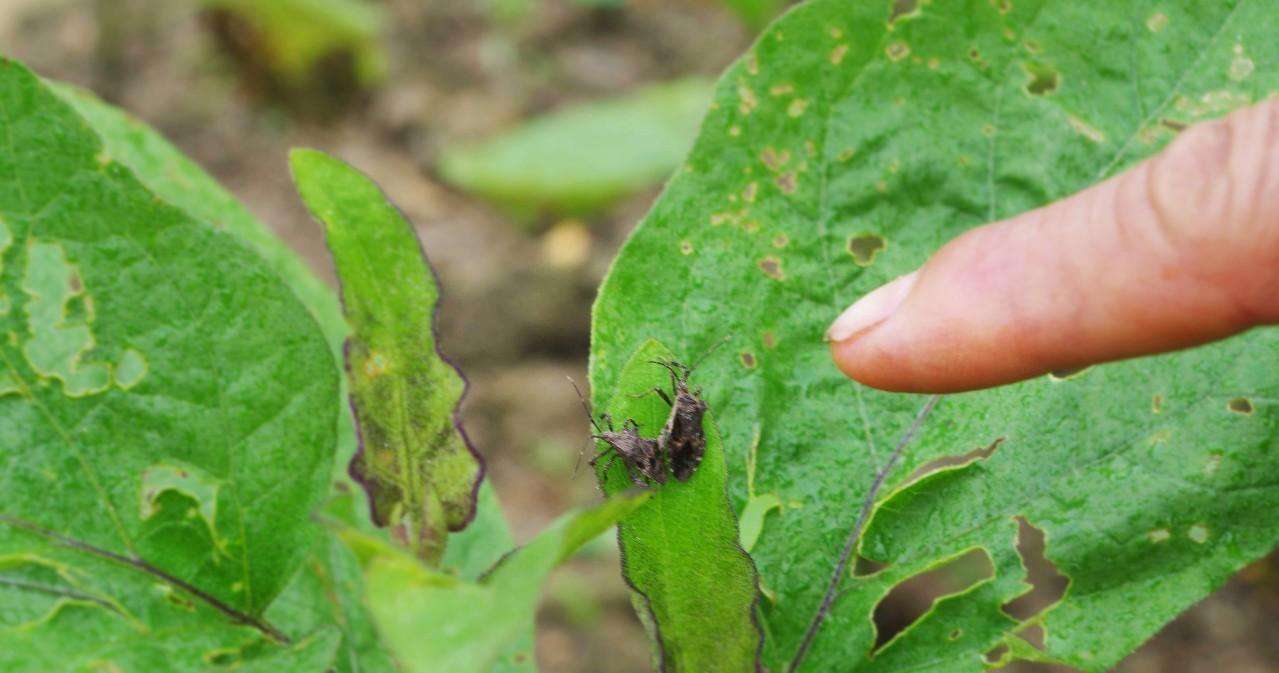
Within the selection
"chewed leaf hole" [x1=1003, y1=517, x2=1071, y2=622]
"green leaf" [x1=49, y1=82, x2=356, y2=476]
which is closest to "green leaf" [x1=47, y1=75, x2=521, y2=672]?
"green leaf" [x1=49, y1=82, x2=356, y2=476]

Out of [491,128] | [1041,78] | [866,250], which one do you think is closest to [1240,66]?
[1041,78]

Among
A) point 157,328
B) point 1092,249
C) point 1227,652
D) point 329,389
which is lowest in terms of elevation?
point 1227,652

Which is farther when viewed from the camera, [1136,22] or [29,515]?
[1136,22]

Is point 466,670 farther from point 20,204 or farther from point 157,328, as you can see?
point 20,204

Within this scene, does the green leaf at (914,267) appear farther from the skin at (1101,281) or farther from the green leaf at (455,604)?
the green leaf at (455,604)

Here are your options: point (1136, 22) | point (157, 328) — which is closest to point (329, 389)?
point (157, 328)

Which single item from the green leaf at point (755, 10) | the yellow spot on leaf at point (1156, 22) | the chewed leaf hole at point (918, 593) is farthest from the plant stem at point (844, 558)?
the green leaf at point (755, 10)
